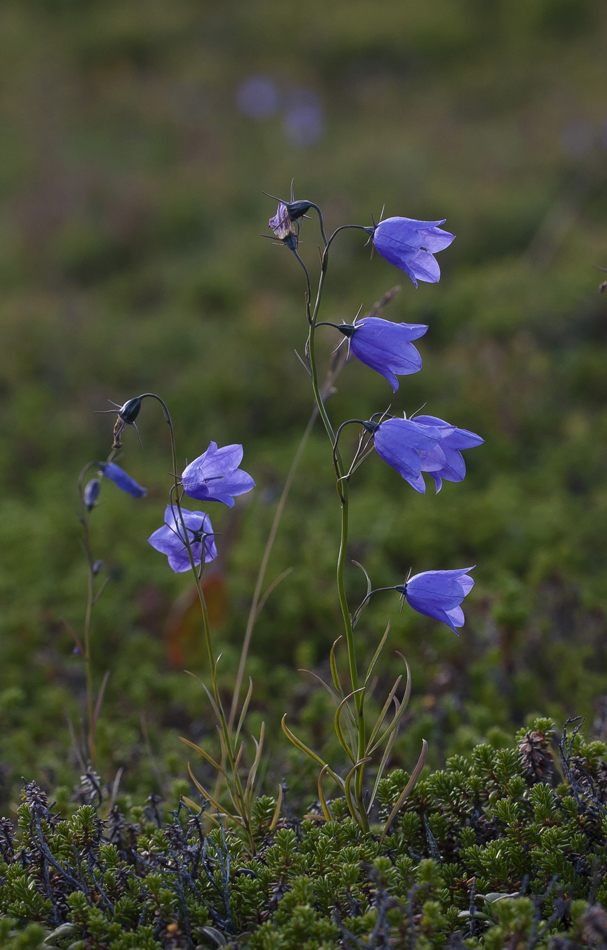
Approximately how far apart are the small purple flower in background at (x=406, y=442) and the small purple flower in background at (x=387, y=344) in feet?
0.31

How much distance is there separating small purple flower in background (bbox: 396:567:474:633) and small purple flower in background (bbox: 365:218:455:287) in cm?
68

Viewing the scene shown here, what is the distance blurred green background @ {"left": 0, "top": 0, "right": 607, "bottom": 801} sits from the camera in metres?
3.00

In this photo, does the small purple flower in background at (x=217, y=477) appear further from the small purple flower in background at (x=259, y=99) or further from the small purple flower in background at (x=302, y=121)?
the small purple flower in background at (x=259, y=99)

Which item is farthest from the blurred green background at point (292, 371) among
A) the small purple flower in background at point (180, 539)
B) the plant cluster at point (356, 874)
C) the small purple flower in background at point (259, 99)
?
the small purple flower in background at point (180, 539)

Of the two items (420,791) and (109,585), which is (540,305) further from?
(420,791)

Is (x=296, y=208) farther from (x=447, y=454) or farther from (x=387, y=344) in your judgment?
(x=447, y=454)

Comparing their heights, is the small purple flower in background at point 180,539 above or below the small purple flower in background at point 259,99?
above

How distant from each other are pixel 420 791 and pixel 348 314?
15.2ft

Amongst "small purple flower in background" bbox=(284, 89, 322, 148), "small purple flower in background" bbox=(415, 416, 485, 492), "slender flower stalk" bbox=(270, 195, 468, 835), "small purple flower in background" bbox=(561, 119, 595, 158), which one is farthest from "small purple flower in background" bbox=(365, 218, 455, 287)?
"small purple flower in background" bbox=(284, 89, 322, 148)

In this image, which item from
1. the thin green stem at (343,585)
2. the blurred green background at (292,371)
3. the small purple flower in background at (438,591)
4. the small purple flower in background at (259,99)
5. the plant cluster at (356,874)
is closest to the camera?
the plant cluster at (356,874)

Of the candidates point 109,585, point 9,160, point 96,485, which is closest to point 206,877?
point 96,485

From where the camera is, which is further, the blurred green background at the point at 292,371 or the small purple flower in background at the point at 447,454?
the blurred green background at the point at 292,371

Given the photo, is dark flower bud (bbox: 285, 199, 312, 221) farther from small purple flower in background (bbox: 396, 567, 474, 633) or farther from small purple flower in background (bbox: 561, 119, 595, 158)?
small purple flower in background (bbox: 561, 119, 595, 158)

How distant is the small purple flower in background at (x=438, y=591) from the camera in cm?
162
